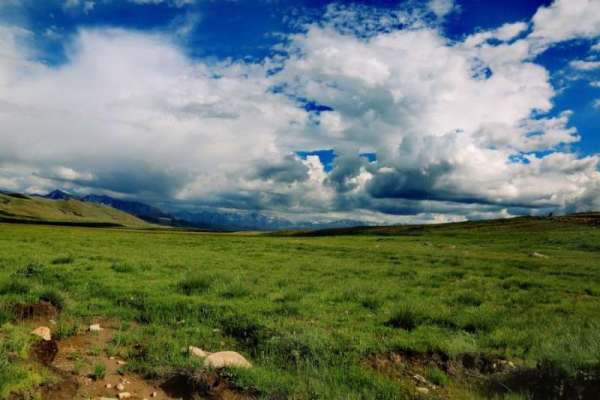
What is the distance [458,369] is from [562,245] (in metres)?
61.2

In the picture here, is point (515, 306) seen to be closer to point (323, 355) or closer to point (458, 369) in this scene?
point (458, 369)

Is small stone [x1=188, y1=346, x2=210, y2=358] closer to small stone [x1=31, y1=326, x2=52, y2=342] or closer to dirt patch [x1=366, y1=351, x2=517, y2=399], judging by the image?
small stone [x1=31, y1=326, x2=52, y2=342]

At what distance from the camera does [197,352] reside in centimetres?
922

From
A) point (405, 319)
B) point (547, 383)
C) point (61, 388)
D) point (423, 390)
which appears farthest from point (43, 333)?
point (547, 383)

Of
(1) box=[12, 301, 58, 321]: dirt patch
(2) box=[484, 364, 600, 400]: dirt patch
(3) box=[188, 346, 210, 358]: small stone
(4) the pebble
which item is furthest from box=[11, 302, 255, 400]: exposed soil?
(2) box=[484, 364, 600, 400]: dirt patch

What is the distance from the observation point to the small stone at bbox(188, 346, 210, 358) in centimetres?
907

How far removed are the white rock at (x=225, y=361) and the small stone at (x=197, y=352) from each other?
Result: 353 millimetres

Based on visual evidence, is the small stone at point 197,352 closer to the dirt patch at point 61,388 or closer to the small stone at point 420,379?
the dirt patch at point 61,388

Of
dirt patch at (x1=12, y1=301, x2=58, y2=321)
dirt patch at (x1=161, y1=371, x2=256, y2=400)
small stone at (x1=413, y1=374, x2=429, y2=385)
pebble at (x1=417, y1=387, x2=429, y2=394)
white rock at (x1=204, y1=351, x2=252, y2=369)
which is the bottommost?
small stone at (x1=413, y1=374, x2=429, y2=385)

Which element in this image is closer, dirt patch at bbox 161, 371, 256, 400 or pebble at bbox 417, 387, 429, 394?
dirt patch at bbox 161, 371, 256, 400

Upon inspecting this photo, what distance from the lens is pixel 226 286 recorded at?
16422 millimetres

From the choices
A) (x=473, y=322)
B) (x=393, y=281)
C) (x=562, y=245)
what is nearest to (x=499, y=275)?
(x=393, y=281)

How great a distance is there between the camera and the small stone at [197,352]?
907cm

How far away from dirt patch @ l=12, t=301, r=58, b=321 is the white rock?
6302 mm
